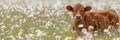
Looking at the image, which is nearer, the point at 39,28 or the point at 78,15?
the point at 78,15

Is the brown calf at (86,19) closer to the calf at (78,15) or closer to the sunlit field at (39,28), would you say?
the calf at (78,15)

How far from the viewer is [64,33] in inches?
408

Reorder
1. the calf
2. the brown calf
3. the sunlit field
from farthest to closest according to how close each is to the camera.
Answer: the brown calf, the calf, the sunlit field

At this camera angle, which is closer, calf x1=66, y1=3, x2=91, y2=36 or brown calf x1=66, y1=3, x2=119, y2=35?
calf x1=66, y1=3, x2=91, y2=36

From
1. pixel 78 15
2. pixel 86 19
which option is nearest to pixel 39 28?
pixel 86 19

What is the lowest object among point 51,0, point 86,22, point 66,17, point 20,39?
point 20,39

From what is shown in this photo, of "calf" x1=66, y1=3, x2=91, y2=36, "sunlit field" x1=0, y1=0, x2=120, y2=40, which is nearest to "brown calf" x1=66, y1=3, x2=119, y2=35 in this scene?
"calf" x1=66, y1=3, x2=91, y2=36

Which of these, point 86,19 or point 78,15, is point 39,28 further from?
point 78,15

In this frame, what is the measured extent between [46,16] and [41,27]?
3.77 meters

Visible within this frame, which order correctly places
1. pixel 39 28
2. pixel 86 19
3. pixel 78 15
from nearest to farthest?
pixel 78 15 < pixel 86 19 < pixel 39 28

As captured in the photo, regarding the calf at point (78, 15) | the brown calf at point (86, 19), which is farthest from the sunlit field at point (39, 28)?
the brown calf at point (86, 19)

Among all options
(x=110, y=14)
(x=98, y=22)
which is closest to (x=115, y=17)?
(x=110, y=14)

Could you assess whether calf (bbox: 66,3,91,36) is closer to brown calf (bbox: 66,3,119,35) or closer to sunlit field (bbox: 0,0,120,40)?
brown calf (bbox: 66,3,119,35)

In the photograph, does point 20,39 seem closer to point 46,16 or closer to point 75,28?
point 75,28
